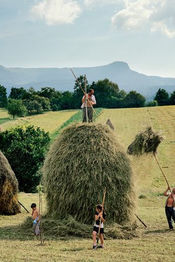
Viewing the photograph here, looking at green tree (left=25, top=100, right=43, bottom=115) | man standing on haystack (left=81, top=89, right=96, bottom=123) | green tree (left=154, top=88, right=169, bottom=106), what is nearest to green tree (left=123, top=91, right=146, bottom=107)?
green tree (left=154, top=88, right=169, bottom=106)

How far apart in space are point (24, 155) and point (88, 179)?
19.8 metres

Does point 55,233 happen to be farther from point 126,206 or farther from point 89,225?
point 126,206

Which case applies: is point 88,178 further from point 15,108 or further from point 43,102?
point 43,102

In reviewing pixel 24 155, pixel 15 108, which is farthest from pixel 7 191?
pixel 15 108

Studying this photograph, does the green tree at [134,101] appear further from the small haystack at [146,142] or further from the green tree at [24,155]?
the small haystack at [146,142]

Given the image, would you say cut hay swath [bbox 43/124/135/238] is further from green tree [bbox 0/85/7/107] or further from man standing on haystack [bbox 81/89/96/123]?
green tree [bbox 0/85/7/107]

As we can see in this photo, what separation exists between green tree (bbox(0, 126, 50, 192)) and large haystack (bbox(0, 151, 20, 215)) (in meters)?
13.5

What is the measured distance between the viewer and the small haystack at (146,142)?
52.5 feet

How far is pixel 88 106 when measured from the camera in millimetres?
16078

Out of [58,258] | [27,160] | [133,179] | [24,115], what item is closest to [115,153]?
[133,179]

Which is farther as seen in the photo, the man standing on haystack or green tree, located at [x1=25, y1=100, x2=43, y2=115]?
green tree, located at [x1=25, y1=100, x2=43, y2=115]

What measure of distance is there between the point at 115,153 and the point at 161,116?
64629 mm

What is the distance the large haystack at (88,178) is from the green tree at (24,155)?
1810 centimetres

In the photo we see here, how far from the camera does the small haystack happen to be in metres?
16.0
